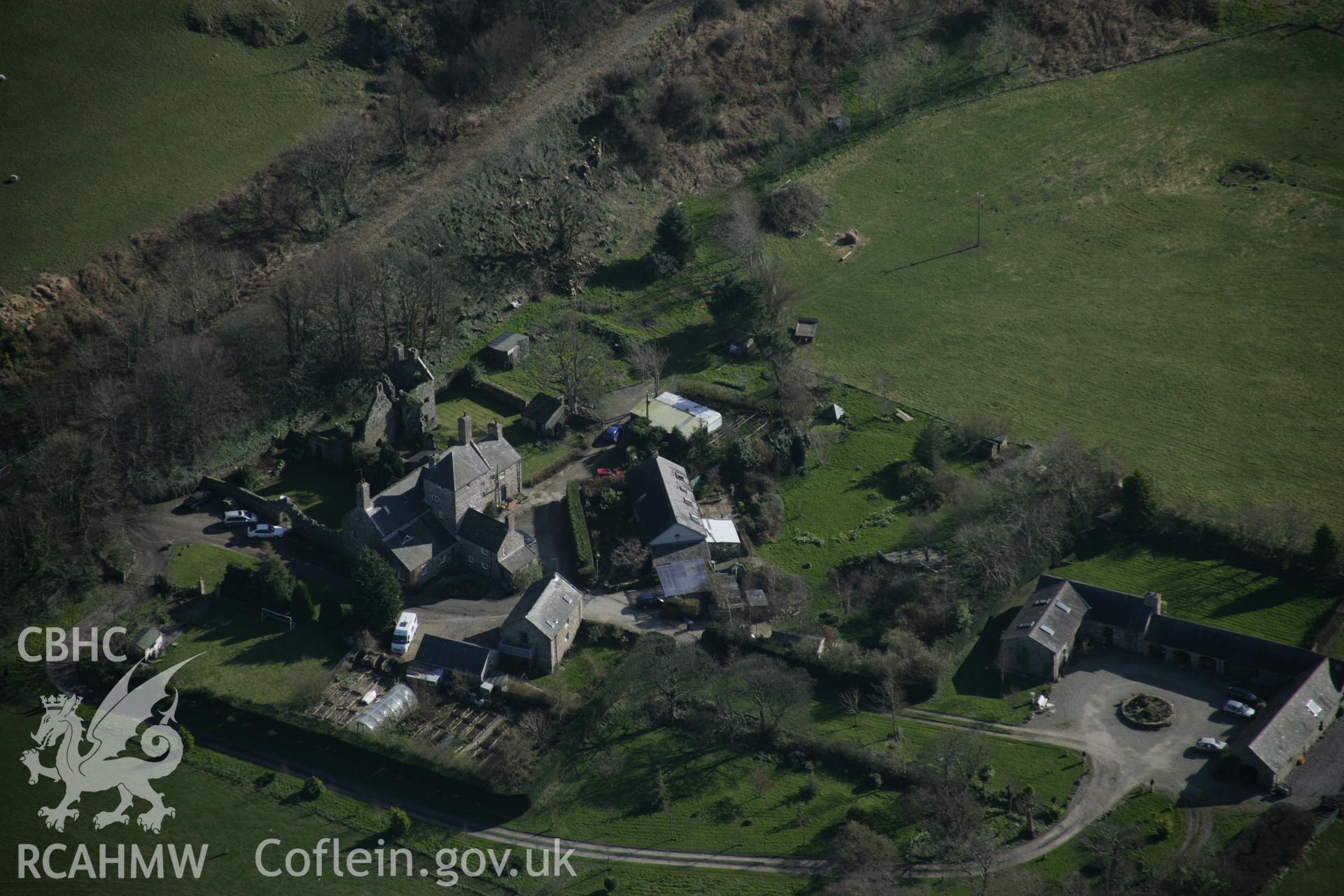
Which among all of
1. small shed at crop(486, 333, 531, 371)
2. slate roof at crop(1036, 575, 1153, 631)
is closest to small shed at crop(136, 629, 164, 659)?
small shed at crop(486, 333, 531, 371)

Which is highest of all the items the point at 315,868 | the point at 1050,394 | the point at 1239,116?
the point at 1239,116

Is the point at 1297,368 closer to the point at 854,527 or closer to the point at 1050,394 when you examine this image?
the point at 1050,394

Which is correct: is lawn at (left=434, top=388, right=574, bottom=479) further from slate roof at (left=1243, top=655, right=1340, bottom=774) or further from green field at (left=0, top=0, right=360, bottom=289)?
slate roof at (left=1243, top=655, right=1340, bottom=774)

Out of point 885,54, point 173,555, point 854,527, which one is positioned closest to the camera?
point 173,555

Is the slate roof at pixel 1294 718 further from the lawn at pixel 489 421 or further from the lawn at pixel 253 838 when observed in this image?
the lawn at pixel 489 421

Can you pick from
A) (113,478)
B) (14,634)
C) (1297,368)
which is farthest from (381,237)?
(1297,368)
